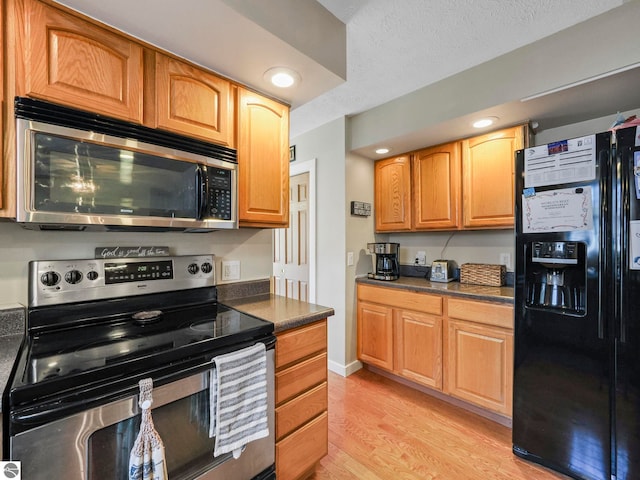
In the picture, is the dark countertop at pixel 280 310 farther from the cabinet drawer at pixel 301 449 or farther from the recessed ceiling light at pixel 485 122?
the recessed ceiling light at pixel 485 122

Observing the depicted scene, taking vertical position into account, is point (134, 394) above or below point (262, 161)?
below

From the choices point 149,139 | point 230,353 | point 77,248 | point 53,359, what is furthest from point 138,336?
point 149,139

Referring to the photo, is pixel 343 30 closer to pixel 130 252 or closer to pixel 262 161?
pixel 262 161

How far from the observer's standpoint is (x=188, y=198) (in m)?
1.36

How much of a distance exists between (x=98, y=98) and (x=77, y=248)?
0.65m

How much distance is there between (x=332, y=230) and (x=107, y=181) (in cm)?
197

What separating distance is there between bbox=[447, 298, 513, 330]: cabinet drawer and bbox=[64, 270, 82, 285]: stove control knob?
7.32ft

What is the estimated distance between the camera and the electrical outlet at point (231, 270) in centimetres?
178

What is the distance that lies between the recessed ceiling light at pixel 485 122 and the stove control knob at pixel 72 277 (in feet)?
8.36

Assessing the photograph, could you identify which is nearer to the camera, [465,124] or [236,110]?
[236,110]

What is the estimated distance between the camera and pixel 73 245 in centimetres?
130

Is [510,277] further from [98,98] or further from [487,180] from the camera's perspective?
[98,98]

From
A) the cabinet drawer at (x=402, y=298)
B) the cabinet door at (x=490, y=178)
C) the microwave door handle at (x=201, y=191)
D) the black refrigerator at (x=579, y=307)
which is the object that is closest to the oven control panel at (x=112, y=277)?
the microwave door handle at (x=201, y=191)

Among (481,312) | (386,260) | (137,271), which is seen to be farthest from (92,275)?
(481,312)
